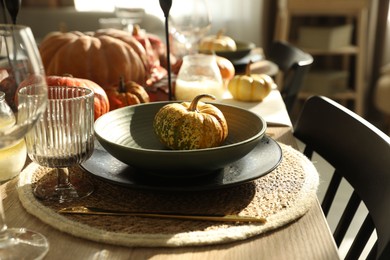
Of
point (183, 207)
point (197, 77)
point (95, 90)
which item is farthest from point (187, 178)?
point (197, 77)

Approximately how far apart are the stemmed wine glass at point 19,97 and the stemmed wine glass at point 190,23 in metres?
1.13

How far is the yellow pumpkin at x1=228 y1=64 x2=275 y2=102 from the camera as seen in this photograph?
125 centimetres

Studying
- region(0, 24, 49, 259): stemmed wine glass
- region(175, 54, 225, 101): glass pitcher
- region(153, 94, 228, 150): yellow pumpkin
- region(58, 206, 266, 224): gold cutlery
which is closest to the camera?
region(0, 24, 49, 259): stemmed wine glass

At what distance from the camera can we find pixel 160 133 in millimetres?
788

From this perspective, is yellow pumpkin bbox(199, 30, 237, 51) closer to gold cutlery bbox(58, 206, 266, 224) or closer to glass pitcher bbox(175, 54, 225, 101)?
glass pitcher bbox(175, 54, 225, 101)

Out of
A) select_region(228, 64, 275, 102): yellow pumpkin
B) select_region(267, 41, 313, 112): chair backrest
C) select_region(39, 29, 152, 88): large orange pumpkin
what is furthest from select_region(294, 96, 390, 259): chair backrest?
select_region(267, 41, 313, 112): chair backrest

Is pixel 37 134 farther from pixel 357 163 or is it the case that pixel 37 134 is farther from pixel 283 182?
pixel 357 163

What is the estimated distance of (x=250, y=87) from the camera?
1.25 metres

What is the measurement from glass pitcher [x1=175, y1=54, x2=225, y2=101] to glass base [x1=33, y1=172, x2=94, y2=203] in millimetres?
495

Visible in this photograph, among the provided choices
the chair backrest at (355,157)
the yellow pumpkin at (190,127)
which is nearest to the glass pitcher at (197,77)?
the chair backrest at (355,157)

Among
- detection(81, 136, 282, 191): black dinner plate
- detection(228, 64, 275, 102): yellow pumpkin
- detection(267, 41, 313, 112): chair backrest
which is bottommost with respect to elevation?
detection(267, 41, 313, 112): chair backrest

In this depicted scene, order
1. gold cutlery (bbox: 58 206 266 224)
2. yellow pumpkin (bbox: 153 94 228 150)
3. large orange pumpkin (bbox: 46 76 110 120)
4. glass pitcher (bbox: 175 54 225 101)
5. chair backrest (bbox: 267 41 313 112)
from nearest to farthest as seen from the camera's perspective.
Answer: gold cutlery (bbox: 58 206 266 224) → yellow pumpkin (bbox: 153 94 228 150) → large orange pumpkin (bbox: 46 76 110 120) → glass pitcher (bbox: 175 54 225 101) → chair backrest (bbox: 267 41 313 112)

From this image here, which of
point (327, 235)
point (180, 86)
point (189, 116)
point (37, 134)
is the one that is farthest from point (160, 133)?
point (180, 86)

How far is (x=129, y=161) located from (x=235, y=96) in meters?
0.63
